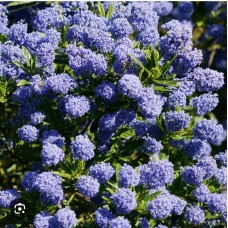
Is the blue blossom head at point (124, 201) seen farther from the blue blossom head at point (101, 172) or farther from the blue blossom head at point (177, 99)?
the blue blossom head at point (177, 99)

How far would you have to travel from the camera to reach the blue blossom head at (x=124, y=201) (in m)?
2.51

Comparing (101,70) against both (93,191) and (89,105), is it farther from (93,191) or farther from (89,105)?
(93,191)

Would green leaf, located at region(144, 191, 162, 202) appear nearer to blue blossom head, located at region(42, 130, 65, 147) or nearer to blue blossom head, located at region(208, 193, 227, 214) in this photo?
blue blossom head, located at region(208, 193, 227, 214)

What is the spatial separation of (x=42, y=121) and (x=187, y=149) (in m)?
0.90

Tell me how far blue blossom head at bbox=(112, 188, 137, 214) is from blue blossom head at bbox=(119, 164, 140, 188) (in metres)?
0.05

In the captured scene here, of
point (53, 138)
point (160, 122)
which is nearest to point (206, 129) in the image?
point (160, 122)

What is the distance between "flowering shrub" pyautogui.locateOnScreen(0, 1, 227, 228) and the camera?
265cm

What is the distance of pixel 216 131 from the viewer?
2.96m

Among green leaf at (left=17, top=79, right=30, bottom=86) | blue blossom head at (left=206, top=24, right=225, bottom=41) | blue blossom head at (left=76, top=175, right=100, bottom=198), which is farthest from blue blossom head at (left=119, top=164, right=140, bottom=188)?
blue blossom head at (left=206, top=24, right=225, bottom=41)

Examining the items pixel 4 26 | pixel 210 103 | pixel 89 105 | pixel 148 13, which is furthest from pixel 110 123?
pixel 4 26

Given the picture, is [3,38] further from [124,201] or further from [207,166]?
[207,166]

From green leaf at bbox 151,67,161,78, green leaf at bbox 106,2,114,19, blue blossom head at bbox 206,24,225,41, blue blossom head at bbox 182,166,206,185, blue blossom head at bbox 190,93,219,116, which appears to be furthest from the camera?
blue blossom head at bbox 206,24,225,41

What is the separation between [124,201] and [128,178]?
0.13 meters

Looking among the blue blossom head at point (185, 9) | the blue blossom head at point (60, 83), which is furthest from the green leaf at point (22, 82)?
the blue blossom head at point (185, 9)
